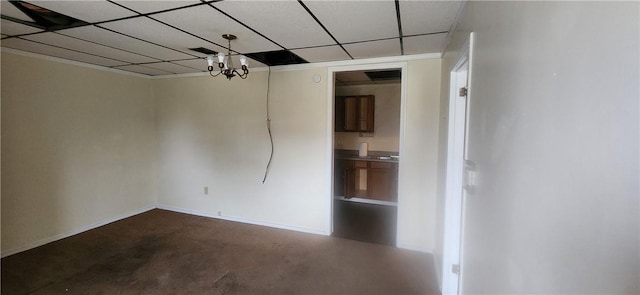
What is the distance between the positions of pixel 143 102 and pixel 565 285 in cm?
514

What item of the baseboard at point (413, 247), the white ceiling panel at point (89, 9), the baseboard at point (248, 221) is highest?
the white ceiling panel at point (89, 9)

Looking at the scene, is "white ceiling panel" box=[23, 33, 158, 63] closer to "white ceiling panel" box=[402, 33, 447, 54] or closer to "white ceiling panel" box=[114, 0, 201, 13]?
"white ceiling panel" box=[114, 0, 201, 13]

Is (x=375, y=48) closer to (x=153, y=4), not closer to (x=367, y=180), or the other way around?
(x=153, y=4)

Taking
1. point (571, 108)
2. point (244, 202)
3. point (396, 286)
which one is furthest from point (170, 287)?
point (571, 108)

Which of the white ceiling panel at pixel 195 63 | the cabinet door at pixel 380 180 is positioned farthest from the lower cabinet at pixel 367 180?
the white ceiling panel at pixel 195 63

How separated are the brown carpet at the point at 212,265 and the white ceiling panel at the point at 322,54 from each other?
7.31 ft

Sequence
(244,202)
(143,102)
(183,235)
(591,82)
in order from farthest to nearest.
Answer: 1. (143,102)
2. (244,202)
3. (183,235)
4. (591,82)

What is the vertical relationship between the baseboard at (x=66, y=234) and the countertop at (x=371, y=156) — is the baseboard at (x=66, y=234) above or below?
below

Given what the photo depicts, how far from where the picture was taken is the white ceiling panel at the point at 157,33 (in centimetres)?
216

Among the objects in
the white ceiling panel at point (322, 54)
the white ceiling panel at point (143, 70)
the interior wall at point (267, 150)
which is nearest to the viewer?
the white ceiling panel at point (322, 54)

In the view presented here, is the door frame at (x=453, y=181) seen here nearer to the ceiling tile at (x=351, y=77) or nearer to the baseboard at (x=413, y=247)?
the baseboard at (x=413, y=247)

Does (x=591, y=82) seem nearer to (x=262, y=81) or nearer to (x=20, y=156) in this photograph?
(x=262, y=81)

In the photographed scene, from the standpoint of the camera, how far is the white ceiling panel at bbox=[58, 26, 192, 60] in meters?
2.37

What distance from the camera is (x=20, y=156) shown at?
3.00 meters
